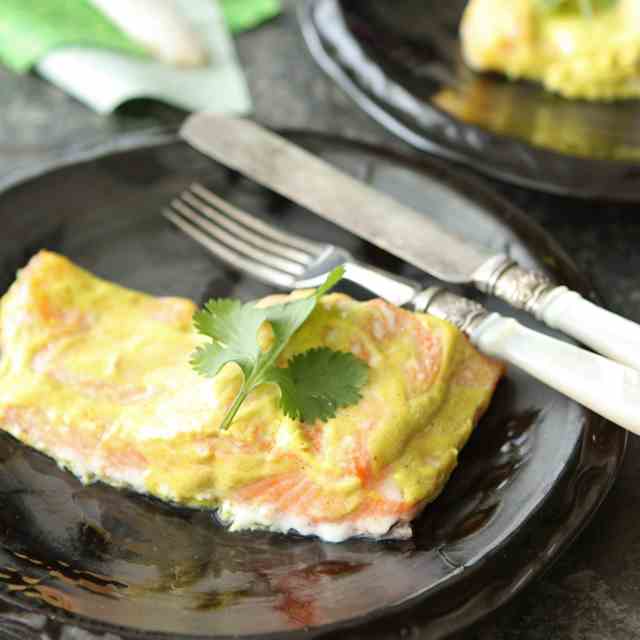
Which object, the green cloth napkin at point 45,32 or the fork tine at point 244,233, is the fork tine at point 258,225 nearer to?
the fork tine at point 244,233

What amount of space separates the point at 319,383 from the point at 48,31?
70.5 inches

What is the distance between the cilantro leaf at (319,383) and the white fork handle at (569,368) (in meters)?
0.26

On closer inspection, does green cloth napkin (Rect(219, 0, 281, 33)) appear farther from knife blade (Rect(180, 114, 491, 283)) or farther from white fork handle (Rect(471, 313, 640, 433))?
white fork handle (Rect(471, 313, 640, 433))

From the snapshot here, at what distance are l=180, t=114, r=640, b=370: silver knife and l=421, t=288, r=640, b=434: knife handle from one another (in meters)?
0.08

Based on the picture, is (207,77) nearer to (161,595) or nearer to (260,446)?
(260,446)

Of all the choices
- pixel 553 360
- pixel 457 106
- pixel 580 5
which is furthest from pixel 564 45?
pixel 553 360

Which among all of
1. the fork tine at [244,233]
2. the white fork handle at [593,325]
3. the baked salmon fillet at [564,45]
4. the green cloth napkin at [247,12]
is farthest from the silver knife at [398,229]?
the green cloth napkin at [247,12]

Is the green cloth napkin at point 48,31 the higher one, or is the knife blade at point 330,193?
the green cloth napkin at point 48,31

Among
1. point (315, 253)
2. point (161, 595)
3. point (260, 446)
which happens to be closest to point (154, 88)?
point (315, 253)

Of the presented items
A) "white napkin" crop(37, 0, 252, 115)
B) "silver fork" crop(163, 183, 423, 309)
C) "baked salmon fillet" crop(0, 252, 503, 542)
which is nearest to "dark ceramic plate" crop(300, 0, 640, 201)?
"white napkin" crop(37, 0, 252, 115)

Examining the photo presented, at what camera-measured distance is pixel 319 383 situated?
1743mm

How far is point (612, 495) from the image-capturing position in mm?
1940

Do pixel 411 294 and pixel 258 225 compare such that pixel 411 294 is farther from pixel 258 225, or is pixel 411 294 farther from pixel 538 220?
pixel 538 220

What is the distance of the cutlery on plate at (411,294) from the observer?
172 centimetres
